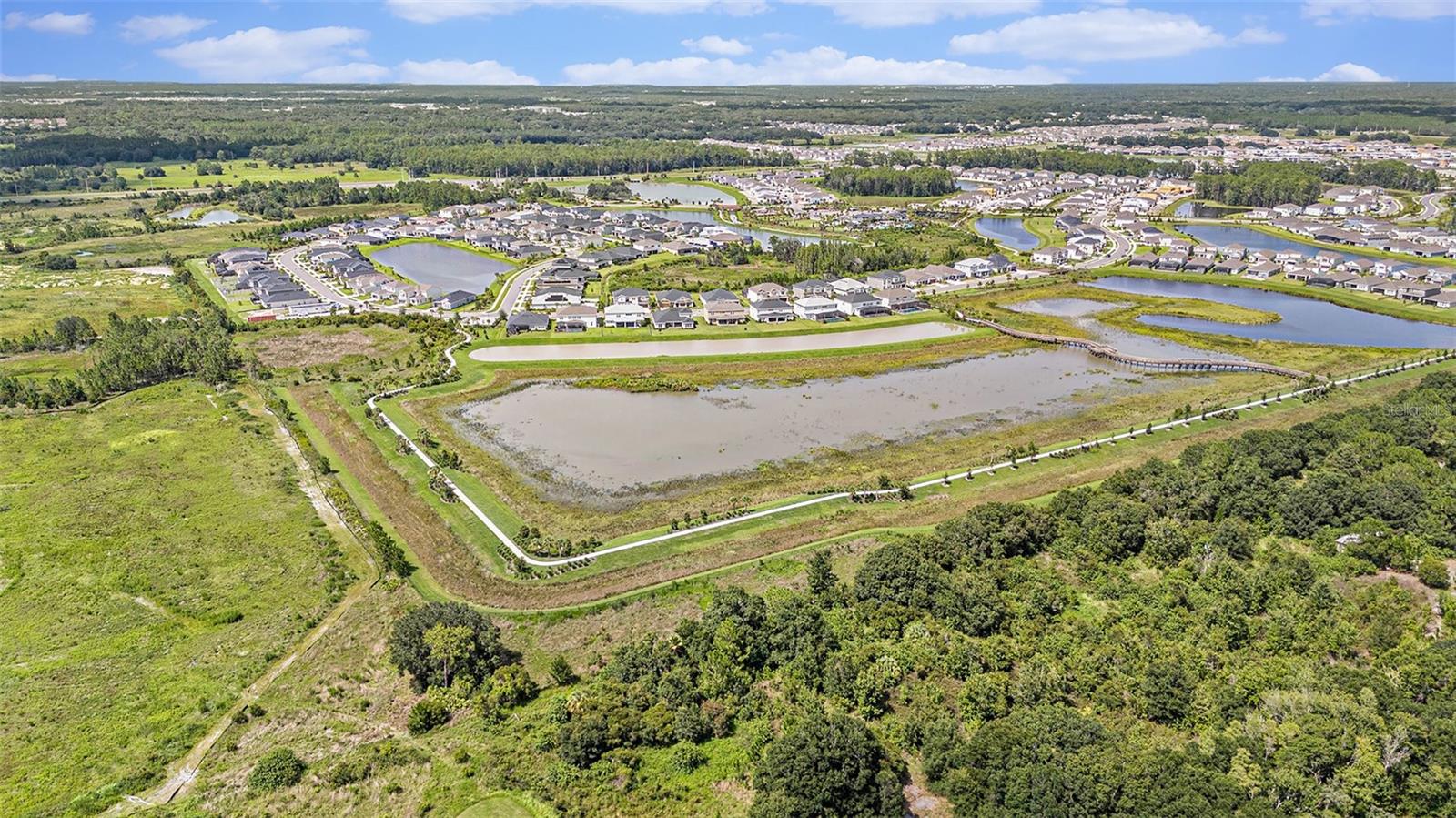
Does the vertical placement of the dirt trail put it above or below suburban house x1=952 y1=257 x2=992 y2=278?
below

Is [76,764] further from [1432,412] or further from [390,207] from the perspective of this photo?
[390,207]

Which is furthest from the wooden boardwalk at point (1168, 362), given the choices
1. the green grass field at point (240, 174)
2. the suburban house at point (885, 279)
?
the green grass field at point (240, 174)

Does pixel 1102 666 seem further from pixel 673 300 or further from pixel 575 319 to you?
pixel 673 300

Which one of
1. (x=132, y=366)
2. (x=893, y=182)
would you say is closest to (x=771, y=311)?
(x=132, y=366)

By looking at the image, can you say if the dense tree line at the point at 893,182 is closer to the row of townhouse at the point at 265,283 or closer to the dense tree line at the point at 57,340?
the row of townhouse at the point at 265,283

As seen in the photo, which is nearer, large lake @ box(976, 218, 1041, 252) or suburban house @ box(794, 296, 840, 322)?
suburban house @ box(794, 296, 840, 322)

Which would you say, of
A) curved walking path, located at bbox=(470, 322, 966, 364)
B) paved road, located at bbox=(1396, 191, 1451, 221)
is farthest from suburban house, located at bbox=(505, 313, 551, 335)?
paved road, located at bbox=(1396, 191, 1451, 221)

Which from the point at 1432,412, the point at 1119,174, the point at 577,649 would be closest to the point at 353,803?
the point at 577,649

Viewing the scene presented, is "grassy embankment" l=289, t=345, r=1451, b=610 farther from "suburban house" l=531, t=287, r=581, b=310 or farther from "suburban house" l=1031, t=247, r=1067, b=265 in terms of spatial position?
"suburban house" l=1031, t=247, r=1067, b=265
